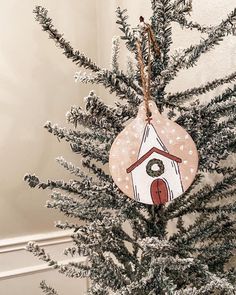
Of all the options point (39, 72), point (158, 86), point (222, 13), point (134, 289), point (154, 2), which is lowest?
point (134, 289)

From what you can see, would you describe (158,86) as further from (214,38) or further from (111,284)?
(111,284)

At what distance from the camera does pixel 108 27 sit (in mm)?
1651

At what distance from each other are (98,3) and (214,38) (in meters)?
1.14

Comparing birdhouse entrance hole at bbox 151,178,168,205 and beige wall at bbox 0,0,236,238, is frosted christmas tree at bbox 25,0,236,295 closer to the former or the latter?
birdhouse entrance hole at bbox 151,178,168,205

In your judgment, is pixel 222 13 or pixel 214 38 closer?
pixel 214 38

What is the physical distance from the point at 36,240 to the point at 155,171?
112cm

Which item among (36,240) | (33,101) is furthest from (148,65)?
→ (36,240)

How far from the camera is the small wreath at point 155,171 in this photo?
2.23 ft

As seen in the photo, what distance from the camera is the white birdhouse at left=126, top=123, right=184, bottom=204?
26.7 inches

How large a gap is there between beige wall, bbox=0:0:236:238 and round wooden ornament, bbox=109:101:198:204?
91 cm

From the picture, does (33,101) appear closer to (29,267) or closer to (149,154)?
(29,267)

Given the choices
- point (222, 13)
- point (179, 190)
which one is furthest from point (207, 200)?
point (222, 13)

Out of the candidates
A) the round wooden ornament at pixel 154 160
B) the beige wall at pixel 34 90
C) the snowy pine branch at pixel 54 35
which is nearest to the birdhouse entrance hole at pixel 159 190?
the round wooden ornament at pixel 154 160

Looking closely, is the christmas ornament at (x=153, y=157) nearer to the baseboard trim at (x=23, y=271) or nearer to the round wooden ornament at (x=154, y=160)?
the round wooden ornament at (x=154, y=160)
